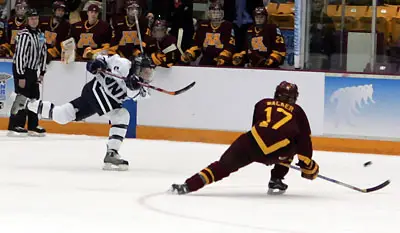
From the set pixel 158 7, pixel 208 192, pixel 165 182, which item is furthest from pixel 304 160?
pixel 158 7

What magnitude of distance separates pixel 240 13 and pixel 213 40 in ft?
2.09

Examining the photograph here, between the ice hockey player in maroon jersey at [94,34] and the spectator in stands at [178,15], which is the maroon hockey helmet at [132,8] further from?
the spectator in stands at [178,15]

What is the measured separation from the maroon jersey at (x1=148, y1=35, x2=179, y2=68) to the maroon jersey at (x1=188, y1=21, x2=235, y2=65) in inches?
7.3

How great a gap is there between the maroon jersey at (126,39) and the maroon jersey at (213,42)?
53cm

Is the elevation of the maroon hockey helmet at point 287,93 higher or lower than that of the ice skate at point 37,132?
higher

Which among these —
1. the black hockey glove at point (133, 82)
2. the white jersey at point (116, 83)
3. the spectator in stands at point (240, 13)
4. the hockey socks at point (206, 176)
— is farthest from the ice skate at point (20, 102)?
the spectator in stands at point (240, 13)

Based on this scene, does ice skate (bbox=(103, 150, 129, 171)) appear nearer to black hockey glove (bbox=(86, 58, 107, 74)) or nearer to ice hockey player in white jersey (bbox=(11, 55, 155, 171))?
ice hockey player in white jersey (bbox=(11, 55, 155, 171))

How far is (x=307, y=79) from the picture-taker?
995cm

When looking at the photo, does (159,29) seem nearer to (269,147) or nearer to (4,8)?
(4,8)

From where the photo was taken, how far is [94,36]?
11.0 meters

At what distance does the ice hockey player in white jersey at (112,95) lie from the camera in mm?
8008

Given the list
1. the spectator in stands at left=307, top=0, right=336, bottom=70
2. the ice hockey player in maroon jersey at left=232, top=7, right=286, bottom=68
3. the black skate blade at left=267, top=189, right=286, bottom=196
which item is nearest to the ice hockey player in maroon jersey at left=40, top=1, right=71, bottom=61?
the ice hockey player in maroon jersey at left=232, top=7, right=286, bottom=68

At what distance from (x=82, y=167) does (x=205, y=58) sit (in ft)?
9.65

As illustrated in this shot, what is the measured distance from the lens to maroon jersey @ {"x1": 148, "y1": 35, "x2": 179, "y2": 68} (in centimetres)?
1054
